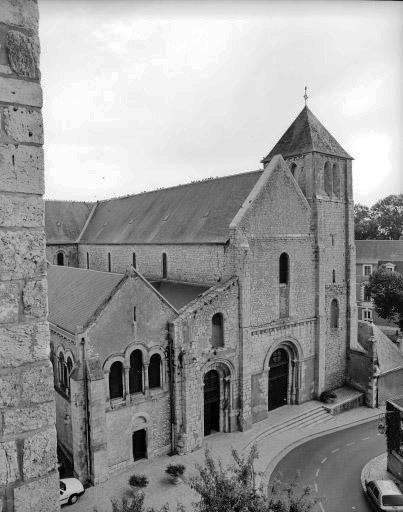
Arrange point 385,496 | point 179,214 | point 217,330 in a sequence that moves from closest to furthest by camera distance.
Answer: point 385,496
point 217,330
point 179,214

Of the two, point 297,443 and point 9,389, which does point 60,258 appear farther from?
point 9,389

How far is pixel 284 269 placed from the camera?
24422 millimetres

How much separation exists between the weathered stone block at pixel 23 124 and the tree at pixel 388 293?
40596 millimetres

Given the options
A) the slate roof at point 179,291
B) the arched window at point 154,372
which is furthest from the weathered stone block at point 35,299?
the slate roof at point 179,291

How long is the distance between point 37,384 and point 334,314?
26.3 meters

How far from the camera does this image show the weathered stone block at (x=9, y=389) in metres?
3.96

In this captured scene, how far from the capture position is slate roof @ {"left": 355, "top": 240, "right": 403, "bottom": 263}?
48094 millimetres

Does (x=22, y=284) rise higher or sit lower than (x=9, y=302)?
higher

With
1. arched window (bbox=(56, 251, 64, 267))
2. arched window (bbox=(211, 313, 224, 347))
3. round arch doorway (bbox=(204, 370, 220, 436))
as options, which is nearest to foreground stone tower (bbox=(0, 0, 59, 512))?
arched window (bbox=(211, 313, 224, 347))

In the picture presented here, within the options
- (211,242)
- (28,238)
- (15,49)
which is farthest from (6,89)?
(211,242)

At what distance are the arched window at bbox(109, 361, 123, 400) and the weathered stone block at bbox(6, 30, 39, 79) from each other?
1551 cm

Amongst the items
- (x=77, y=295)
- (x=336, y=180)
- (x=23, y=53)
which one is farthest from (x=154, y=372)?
(x=336, y=180)

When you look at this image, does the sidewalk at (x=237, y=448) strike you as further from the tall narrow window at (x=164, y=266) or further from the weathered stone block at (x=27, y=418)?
the weathered stone block at (x=27, y=418)

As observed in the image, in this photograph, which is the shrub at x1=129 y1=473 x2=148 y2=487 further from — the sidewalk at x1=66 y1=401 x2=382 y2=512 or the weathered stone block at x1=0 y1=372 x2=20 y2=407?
the weathered stone block at x1=0 y1=372 x2=20 y2=407
